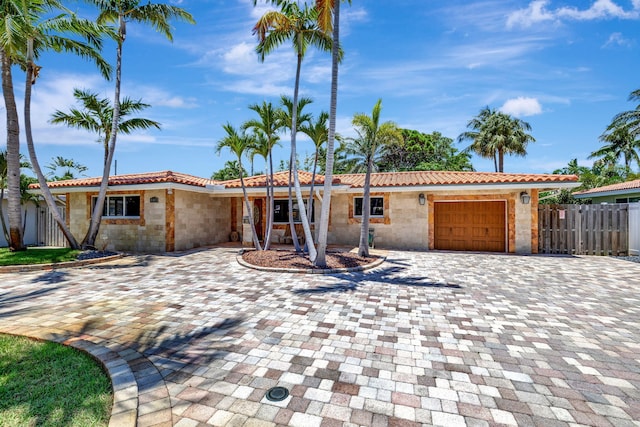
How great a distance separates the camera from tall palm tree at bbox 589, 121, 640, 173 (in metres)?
28.8

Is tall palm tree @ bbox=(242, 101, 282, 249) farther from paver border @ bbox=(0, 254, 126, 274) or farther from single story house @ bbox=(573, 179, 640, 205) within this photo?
single story house @ bbox=(573, 179, 640, 205)

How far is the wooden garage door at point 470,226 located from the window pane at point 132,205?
14437 millimetres

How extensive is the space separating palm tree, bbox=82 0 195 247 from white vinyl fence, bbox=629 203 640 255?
21.0 meters

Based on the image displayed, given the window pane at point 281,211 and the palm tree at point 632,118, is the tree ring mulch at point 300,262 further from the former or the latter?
the palm tree at point 632,118

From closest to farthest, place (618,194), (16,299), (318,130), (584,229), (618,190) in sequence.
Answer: (16,299)
(318,130)
(584,229)
(618,190)
(618,194)

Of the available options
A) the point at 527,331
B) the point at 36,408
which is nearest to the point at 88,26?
the point at 36,408

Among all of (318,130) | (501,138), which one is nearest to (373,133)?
(318,130)

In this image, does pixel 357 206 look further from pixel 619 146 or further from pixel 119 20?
pixel 619 146

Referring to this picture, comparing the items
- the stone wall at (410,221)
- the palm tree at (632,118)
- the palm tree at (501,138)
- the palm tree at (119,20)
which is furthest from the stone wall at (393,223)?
the palm tree at (632,118)

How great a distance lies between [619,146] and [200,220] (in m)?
41.6

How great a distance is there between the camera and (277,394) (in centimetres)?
303

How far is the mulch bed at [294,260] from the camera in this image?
9.55 meters

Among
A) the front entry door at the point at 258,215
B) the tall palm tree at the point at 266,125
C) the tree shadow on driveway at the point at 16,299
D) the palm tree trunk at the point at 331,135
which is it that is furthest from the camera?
the front entry door at the point at 258,215

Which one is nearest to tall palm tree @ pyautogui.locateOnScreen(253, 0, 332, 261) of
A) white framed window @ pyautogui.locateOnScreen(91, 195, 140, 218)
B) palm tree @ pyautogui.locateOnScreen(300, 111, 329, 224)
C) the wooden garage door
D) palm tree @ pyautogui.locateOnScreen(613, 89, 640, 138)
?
palm tree @ pyautogui.locateOnScreen(300, 111, 329, 224)
